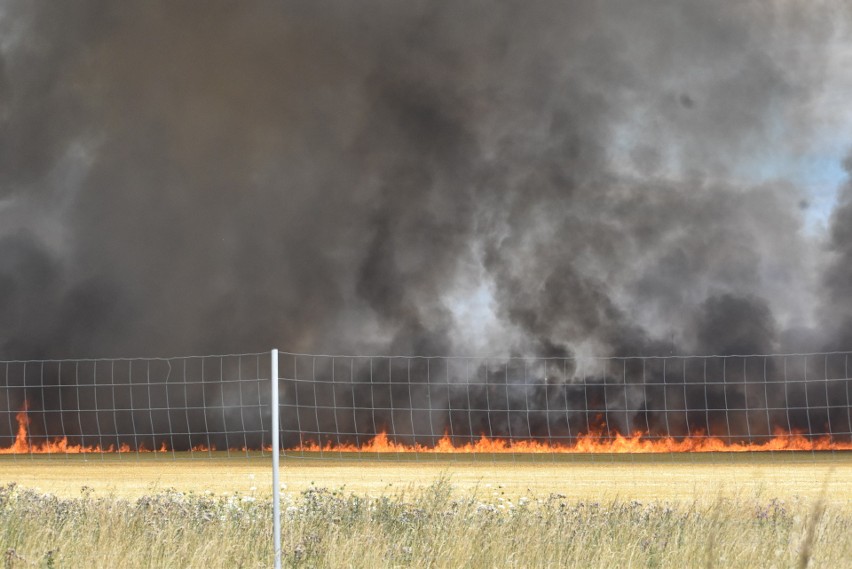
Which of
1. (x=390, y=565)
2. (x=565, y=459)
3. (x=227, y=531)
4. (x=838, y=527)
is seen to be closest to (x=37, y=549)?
(x=227, y=531)

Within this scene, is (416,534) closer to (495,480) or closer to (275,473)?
(275,473)

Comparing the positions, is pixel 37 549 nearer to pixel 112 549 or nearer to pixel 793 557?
pixel 112 549

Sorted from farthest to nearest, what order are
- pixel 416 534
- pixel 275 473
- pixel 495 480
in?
pixel 495 480, pixel 416 534, pixel 275 473

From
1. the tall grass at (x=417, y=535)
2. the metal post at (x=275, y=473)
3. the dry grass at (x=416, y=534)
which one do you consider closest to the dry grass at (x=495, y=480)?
the dry grass at (x=416, y=534)

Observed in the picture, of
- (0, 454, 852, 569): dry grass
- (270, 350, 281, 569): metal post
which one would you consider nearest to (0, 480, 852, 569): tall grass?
(0, 454, 852, 569): dry grass

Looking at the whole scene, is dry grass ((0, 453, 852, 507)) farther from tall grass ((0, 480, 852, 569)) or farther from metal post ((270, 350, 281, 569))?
metal post ((270, 350, 281, 569))

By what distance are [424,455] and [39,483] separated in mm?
26205

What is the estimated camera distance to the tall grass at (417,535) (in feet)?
29.8

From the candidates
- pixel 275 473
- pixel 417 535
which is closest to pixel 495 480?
pixel 417 535

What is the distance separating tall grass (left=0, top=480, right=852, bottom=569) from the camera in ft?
29.8

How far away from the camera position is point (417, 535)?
1021cm

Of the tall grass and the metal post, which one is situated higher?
the metal post

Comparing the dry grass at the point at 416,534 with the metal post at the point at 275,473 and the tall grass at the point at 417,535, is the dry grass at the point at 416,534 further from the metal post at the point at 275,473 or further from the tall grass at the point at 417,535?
the metal post at the point at 275,473

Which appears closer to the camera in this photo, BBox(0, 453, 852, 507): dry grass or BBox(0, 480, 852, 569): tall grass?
BBox(0, 480, 852, 569): tall grass
